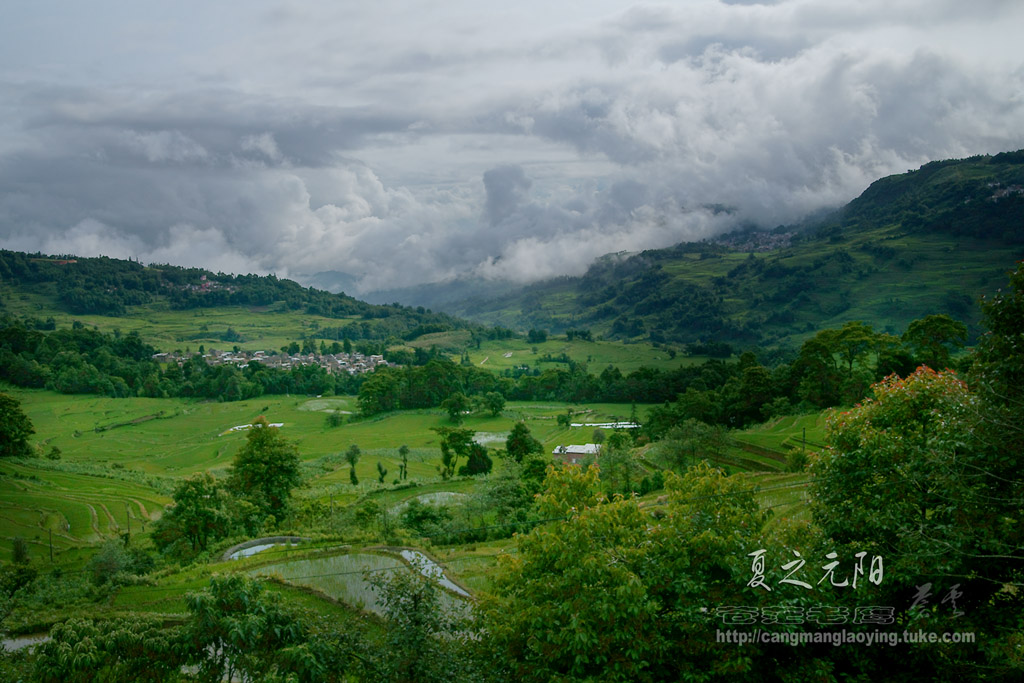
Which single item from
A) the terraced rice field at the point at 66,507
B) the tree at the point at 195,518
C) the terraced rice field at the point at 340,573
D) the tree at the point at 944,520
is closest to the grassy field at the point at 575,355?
the terraced rice field at the point at 66,507

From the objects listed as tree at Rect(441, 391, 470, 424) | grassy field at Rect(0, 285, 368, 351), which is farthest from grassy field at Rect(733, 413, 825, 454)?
grassy field at Rect(0, 285, 368, 351)

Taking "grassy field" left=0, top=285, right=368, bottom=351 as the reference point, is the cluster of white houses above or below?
below

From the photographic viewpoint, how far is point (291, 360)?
151625 millimetres

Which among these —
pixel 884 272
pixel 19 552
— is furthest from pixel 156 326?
pixel 884 272

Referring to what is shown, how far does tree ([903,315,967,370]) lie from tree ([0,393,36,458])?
86440 millimetres

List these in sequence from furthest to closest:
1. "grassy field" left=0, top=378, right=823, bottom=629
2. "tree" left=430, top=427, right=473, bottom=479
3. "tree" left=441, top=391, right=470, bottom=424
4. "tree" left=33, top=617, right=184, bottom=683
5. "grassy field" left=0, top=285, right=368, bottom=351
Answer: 1. "grassy field" left=0, top=285, right=368, bottom=351
2. "tree" left=441, top=391, right=470, bottom=424
3. "tree" left=430, top=427, right=473, bottom=479
4. "grassy field" left=0, top=378, right=823, bottom=629
5. "tree" left=33, top=617, right=184, bottom=683

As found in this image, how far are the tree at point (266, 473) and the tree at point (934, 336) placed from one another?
2114 inches

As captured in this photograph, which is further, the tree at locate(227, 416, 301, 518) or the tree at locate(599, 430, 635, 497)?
the tree at locate(599, 430, 635, 497)

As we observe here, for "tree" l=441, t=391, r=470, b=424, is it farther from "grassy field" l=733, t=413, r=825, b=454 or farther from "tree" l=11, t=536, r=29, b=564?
"tree" l=11, t=536, r=29, b=564

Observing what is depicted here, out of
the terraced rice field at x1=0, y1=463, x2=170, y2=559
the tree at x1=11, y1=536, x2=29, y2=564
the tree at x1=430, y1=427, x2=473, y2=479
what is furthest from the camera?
the tree at x1=430, y1=427, x2=473, y2=479

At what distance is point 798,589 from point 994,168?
205540 millimetres

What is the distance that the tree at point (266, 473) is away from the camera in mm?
41031

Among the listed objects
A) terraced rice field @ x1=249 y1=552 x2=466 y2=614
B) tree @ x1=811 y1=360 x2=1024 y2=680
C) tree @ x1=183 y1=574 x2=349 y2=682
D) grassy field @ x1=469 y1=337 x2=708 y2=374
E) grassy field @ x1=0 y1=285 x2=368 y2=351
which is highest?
grassy field @ x1=0 y1=285 x2=368 y2=351

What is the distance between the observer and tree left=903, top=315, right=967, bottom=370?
5372cm
